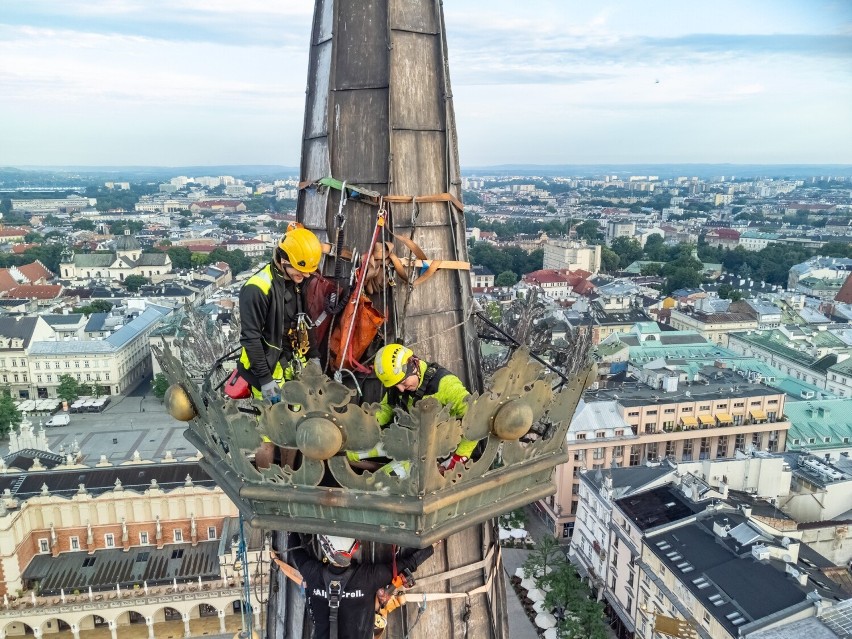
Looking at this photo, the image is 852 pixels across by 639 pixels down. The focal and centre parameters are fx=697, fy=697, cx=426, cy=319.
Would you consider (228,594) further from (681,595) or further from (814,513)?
(814,513)

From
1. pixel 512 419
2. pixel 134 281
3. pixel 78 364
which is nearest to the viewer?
pixel 512 419

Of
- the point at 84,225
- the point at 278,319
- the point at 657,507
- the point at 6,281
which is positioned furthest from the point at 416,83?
the point at 84,225

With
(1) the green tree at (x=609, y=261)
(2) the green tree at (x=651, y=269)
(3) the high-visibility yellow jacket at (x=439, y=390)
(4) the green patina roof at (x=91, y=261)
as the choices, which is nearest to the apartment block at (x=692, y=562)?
(3) the high-visibility yellow jacket at (x=439, y=390)

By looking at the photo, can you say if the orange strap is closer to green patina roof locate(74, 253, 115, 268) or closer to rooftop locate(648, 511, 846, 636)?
rooftop locate(648, 511, 846, 636)

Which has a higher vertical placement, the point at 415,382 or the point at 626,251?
the point at 415,382

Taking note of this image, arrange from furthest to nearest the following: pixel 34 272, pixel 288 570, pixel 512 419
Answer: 1. pixel 34 272
2. pixel 288 570
3. pixel 512 419

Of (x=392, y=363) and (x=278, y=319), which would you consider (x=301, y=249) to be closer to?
(x=278, y=319)

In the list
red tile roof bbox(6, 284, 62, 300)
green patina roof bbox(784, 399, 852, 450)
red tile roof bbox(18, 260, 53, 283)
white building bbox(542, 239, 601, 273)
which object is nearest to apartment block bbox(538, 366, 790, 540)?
green patina roof bbox(784, 399, 852, 450)

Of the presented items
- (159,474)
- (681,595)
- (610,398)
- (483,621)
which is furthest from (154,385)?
(483,621)
